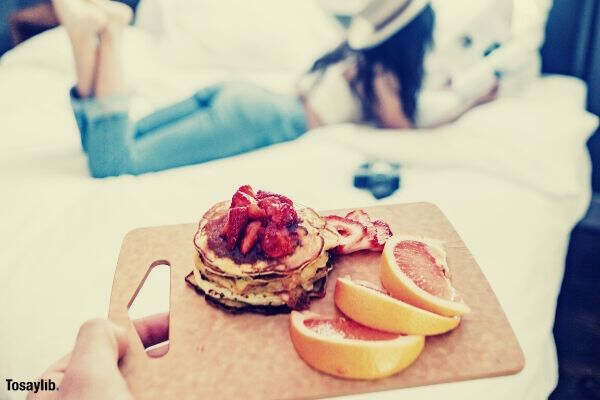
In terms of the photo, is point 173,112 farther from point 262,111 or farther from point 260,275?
point 260,275

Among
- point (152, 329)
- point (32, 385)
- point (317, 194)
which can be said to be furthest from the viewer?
point (317, 194)

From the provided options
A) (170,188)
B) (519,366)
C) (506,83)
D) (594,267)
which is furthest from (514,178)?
(170,188)

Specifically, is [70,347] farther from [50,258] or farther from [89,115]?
[89,115]

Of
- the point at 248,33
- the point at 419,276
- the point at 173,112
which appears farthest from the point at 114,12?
the point at 419,276

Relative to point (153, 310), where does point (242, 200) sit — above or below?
above

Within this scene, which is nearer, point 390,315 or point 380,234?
point 390,315

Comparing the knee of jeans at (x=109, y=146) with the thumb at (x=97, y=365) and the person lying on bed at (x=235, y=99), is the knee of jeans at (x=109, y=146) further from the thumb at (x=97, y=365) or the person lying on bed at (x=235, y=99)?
the thumb at (x=97, y=365)
